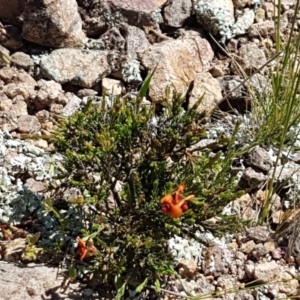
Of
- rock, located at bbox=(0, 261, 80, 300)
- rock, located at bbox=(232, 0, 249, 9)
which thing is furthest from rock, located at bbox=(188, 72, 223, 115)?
rock, located at bbox=(0, 261, 80, 300)

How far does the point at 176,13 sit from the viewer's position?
396cm

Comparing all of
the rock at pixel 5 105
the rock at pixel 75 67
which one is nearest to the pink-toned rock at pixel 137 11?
the rock at pixel 75 67

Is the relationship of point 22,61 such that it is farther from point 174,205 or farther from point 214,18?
point 174,205

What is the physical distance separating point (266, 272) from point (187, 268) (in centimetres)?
32

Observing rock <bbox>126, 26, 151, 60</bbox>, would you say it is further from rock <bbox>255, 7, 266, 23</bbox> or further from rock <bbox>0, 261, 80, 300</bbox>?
rock <bbox>0, 261, 80, 300</bbox>

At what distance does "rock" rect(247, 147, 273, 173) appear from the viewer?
10.7ft

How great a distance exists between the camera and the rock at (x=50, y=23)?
357cm

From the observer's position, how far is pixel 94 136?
255 centimetres

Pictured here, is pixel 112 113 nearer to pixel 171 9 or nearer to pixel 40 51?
pixel 40 51

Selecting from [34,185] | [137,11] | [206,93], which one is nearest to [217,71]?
[206,93]

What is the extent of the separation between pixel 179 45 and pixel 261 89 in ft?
1.64

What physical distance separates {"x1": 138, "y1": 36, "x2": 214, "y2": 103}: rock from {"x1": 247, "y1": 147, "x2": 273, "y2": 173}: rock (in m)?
0.48

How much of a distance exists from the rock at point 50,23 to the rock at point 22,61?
0.39 feet

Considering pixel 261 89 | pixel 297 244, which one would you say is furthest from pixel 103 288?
pixel 261 89
